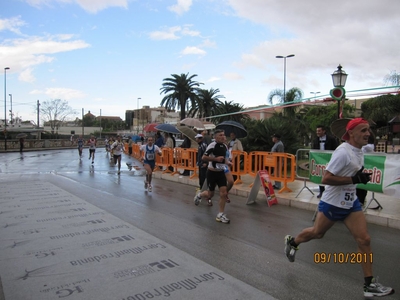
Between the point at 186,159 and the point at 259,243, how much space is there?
854 cm

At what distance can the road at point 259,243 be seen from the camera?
4004 millimetres

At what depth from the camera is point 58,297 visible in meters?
3.61

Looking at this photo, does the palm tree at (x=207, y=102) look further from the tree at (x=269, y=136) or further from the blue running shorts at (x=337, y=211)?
the blue running shorts at (x=337, y=211)

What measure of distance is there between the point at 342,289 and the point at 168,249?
7.89ft

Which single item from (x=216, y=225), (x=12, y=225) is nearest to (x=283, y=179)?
(x=216, y=225)

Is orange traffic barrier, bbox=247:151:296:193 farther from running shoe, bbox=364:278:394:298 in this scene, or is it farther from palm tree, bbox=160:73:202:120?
palm tree, bbox=160:73:202:120

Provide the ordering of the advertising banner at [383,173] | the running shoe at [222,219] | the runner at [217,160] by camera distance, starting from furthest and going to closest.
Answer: the runner at [217,160], the advertising banner at [383,173], the running shoe at [222,219]

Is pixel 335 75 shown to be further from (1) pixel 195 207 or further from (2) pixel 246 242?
(2) pixel 246 242

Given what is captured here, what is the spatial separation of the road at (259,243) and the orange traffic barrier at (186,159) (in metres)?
3.79

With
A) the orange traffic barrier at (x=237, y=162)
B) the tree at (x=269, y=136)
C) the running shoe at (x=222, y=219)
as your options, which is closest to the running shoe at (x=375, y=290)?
the running shoe at (x=222, y=219)

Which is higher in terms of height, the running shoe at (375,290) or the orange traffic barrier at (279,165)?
the orange traffic barrier at (279,165)

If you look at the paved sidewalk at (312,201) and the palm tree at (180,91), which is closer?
the paved sidewalk at (312,201)

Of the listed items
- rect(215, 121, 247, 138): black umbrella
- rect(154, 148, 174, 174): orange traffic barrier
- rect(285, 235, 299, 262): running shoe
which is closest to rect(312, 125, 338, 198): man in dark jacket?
rect(215, 121, 247, 138): black umbrella
